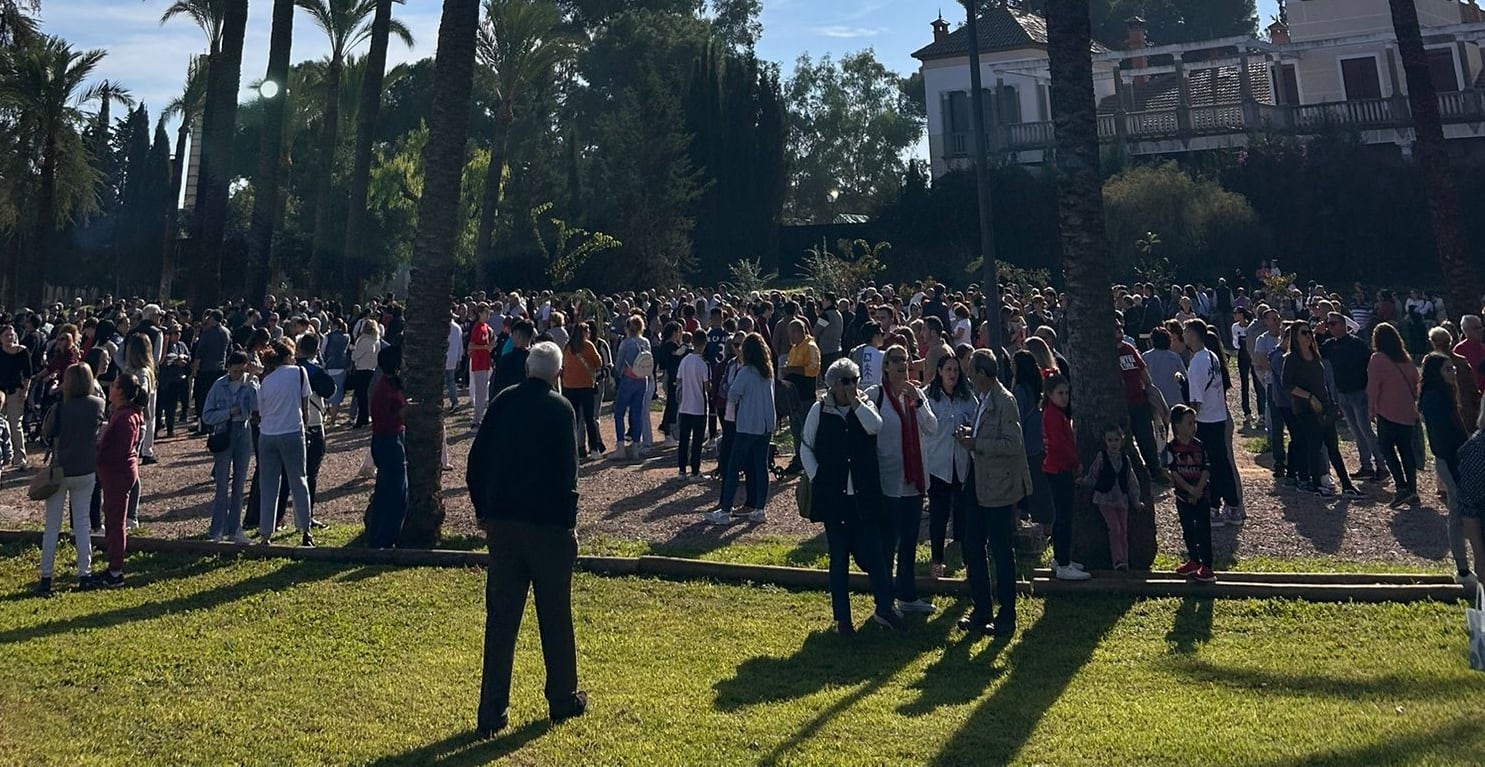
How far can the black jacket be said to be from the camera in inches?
244

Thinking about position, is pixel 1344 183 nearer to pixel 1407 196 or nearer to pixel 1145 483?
pixel 1407 196

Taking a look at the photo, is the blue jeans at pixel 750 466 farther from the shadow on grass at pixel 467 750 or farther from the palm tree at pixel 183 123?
the palm tree at pixel 183 123

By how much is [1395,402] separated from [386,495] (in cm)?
913

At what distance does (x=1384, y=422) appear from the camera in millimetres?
11562

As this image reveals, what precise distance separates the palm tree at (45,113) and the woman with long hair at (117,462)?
22872 mm

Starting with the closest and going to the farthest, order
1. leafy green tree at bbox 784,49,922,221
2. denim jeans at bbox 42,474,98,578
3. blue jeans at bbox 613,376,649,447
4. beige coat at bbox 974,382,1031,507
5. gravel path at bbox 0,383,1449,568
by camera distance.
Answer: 1. beige coat at bbox 974,382,1031,507
2. denim jeans at bbox 42,474,98,578
3. gravel path at bbox 0,383,1449,568
4. blue jeans at bbox 613,376,649,447
5. leafy green tree at bbox 784,49,922,221

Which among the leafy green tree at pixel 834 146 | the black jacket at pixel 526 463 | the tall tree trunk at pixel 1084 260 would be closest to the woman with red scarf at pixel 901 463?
the tall tree trunk at pixel 1084 260

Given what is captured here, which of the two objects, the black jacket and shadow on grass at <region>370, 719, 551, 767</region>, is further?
the black jacket

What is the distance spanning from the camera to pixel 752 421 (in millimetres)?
11461

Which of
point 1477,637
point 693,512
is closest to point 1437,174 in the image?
point 693,512

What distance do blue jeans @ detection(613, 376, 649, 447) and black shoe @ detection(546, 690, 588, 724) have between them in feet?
30.1

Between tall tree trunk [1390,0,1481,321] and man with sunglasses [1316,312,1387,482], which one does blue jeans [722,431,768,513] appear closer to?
man with sunglasses [1316,312,1387,482]

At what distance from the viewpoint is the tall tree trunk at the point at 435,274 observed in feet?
35.2

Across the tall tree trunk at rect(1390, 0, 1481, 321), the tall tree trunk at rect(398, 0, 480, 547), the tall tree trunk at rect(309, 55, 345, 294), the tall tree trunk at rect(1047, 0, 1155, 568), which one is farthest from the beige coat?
the tall tree trunk at rect(309, 55, 345, 294)
